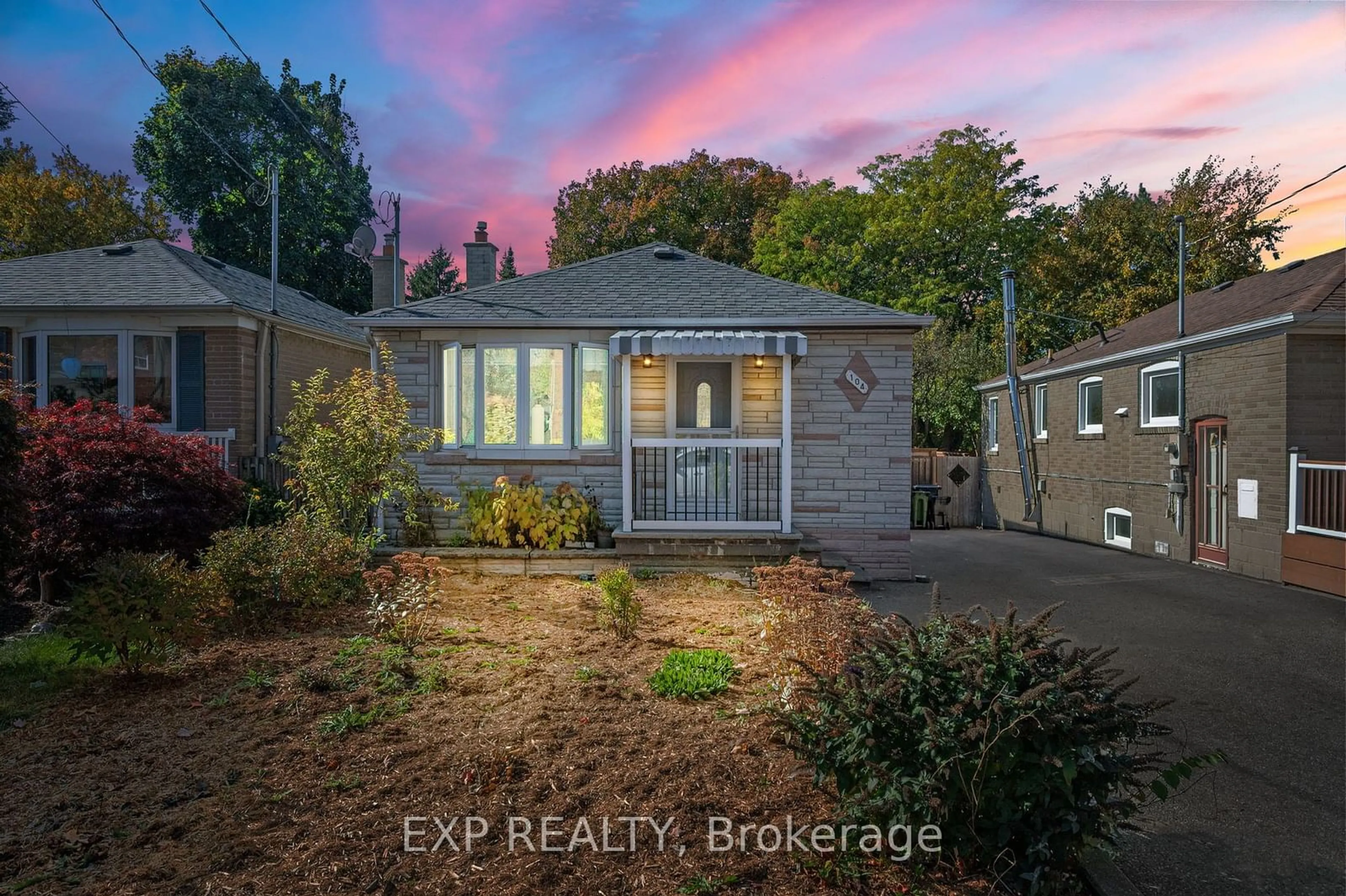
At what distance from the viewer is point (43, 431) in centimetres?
722

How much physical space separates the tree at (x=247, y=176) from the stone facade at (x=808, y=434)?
66.2 ft

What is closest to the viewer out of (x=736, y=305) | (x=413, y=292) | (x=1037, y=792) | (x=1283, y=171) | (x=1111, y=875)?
(x=1037, y=792)

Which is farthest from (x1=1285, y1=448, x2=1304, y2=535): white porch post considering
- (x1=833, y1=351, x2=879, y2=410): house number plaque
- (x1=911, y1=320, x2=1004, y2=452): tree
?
(x1=911, y1=320, x2=1004, y2=452): tree

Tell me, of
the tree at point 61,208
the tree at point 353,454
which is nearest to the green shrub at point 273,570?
the tree at point 353,454


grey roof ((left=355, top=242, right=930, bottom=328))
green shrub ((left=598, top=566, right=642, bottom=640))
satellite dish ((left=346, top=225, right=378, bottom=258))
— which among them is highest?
satellite dish ((left=346, top=225, right=378, bottom=258))

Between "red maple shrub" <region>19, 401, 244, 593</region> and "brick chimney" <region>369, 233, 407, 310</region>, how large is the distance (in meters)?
8.55

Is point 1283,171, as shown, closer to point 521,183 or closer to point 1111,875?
point 521,183

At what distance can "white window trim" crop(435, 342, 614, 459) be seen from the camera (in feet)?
32.6

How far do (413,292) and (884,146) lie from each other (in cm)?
2625

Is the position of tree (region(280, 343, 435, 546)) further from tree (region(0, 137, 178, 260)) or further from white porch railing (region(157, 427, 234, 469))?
tree (region(0, 137, 178, 260))

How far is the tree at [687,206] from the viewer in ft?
103

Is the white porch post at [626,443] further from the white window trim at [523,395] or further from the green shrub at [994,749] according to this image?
the green shrub at [994,749]

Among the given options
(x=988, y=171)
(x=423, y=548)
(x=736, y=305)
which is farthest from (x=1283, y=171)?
(x=423, y=548)

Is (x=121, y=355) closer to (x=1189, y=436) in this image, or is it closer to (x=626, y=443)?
(x=626, y=443)
